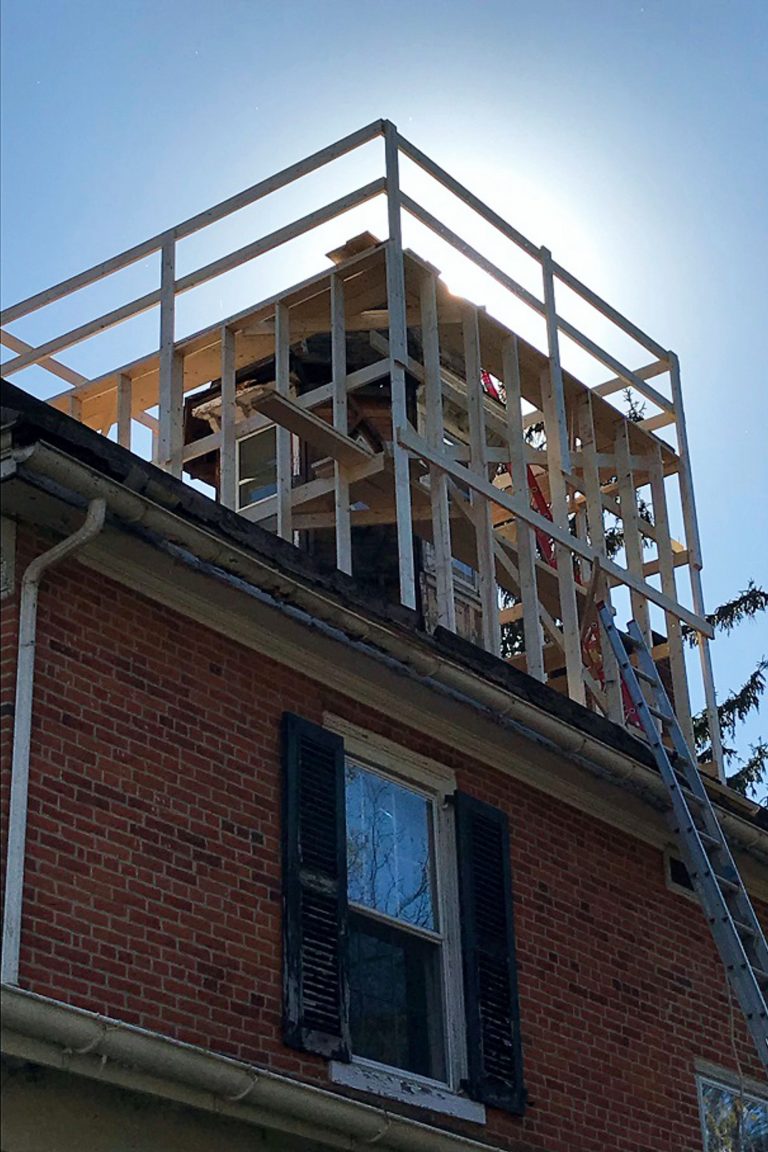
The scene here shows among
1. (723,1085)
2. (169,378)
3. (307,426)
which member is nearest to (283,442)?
(307,426)

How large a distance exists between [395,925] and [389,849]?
41cm

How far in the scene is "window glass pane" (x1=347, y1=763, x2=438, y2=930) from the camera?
30.5ft

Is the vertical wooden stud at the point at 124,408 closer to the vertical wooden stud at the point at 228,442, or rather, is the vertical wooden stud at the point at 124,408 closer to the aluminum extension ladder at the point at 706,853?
the vertical wooden stud at the point at 228,442

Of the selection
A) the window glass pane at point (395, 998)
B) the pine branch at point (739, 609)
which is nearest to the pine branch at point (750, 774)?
the pine branch at point (739, 609)

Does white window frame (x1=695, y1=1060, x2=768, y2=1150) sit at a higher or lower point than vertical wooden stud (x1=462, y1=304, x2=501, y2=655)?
lower

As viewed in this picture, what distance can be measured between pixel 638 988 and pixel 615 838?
0.90 meters

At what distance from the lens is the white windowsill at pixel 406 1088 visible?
336 inches

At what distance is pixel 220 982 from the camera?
8156mm

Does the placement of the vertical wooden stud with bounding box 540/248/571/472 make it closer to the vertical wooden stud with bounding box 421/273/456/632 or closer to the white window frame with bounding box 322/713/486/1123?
the vertical wooden stud with bounding box 421/273/456/632

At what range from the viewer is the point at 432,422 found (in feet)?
37.3

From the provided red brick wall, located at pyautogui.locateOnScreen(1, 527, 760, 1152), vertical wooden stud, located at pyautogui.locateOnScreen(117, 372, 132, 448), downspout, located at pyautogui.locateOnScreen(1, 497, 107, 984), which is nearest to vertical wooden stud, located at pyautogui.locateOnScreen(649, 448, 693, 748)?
red brick wall, located at pyautogui.locateOnScreen(1, 527, 760, 1152)

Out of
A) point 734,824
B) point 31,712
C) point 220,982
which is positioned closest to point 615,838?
point 734,824

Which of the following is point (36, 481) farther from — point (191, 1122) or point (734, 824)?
point (734, 824)

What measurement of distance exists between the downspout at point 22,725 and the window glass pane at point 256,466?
6730mm
